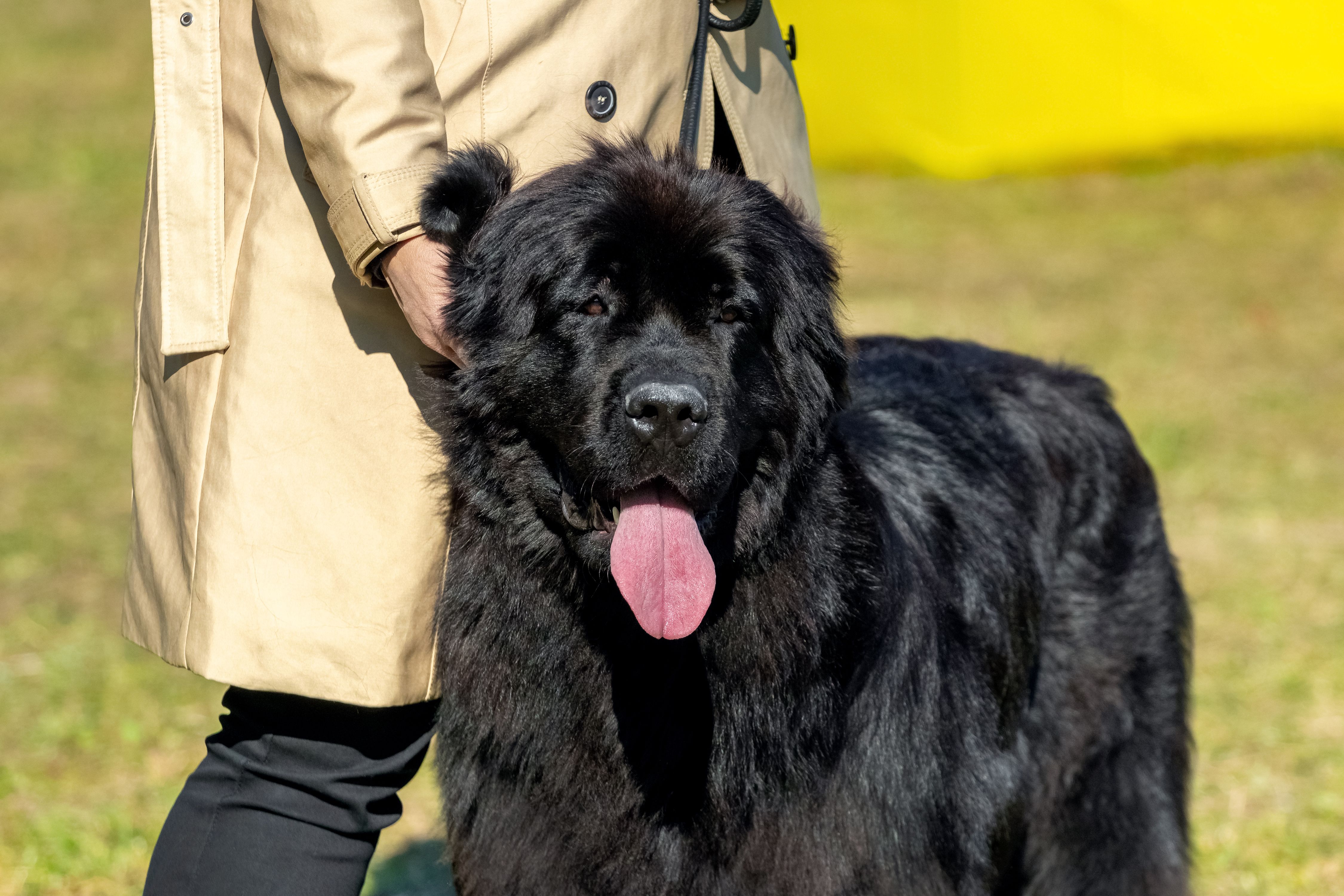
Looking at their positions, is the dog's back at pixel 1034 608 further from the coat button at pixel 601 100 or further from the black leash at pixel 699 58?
the coat button at pixel 601 100

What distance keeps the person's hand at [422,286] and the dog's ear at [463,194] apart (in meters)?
0.03

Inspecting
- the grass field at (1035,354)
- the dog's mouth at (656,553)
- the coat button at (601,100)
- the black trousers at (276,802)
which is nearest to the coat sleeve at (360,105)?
the coat button at (601,100)

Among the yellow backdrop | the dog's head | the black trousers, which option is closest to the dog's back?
the dog's head

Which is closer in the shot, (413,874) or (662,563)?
(662,563)

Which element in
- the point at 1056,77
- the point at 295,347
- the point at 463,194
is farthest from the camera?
the point at 1056,77

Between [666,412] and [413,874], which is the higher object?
[666,412]

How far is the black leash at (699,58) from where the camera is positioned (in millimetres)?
2734

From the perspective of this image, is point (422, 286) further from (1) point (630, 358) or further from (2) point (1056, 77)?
(2) point (1056, 77)

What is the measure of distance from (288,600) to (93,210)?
13.3 meters

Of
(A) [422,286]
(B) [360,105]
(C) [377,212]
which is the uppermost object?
(B) [360,105]

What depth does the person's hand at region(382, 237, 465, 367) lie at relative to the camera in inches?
97.3

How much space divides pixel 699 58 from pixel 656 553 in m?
1.03

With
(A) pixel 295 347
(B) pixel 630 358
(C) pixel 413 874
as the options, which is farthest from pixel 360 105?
(C) pixel 413 874

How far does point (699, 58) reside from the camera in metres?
2.74
